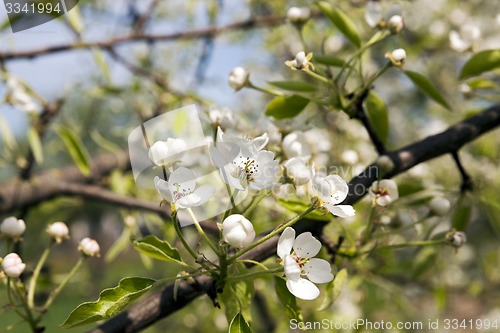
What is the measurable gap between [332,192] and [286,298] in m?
0.13

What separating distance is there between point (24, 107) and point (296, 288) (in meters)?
0.96

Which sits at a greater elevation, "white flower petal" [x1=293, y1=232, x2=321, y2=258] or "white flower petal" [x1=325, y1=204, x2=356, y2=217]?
"white flower petal" [x1=325, y1=204, x2=356, y2=217]

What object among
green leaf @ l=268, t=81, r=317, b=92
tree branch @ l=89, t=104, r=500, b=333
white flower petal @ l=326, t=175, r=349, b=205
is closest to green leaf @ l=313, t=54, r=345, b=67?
green leaf @ l=268, t=81, r=317, b=92

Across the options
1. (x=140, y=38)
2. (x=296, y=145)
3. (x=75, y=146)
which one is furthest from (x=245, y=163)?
(x=140, y=38)

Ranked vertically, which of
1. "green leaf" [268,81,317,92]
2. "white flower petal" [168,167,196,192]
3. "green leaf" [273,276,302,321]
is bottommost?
"green leaf" [273,276,302,321]

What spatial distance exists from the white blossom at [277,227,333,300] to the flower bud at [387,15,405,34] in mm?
386

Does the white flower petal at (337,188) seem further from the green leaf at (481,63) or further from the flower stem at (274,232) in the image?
the green leaf at (481,63)

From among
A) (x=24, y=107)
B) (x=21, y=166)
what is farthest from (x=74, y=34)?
(x=21, y=166)

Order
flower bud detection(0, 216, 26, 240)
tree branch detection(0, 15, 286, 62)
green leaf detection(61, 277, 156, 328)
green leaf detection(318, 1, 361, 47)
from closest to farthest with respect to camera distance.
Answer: green leaf detection(61, 277, 156, 328)
flower bud detection(0, 216, 26, 240)
green leaf detection(318, 1, 361, 47)
tree branch detection(0, 15, 286, 62)

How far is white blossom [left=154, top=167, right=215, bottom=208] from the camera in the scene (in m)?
0.52

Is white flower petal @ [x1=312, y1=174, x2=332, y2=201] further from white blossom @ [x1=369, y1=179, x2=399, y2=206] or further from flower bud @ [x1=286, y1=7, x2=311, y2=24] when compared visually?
flower bud @ [x1=286, y1=7, x2=311, y2=24]

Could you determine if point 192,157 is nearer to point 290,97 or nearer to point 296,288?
point 290,97

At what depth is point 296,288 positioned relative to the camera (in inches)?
20.6

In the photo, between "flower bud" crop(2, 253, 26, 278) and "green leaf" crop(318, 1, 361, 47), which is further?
"green leaf" crop(318, 1, 361, 47)
